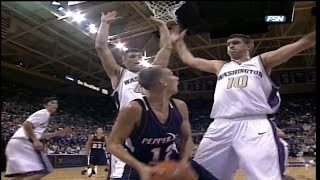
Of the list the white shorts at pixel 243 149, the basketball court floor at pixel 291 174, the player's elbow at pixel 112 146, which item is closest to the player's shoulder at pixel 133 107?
the player's elbow at pixel 112 146

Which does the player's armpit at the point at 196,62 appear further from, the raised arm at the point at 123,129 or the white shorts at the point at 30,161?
the white shorts at the point at 30,161

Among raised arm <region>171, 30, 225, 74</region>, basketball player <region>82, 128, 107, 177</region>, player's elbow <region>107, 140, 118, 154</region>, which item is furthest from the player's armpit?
basketball player <region>82, 128, 107, 177</region>

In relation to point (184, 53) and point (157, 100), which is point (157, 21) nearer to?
point (184, 53)

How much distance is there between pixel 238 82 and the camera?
2.27 m

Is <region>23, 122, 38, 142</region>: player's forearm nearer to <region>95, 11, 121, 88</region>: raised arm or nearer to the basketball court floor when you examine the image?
<region>95, 11, 121, 88</region>: raised arm

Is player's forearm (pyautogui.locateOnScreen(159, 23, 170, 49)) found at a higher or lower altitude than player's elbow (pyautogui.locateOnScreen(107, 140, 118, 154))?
higher

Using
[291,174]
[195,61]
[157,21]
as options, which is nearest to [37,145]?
[195,61]

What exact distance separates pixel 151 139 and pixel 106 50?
33.0 inches

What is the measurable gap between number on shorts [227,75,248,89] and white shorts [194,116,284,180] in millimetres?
189

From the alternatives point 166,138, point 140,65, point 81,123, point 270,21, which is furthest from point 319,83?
point 81,123

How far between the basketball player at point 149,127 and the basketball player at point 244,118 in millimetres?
312

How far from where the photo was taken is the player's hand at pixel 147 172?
1.60m

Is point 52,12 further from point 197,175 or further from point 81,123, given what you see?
point 81,123

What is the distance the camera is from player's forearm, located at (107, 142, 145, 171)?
5.55 feet
